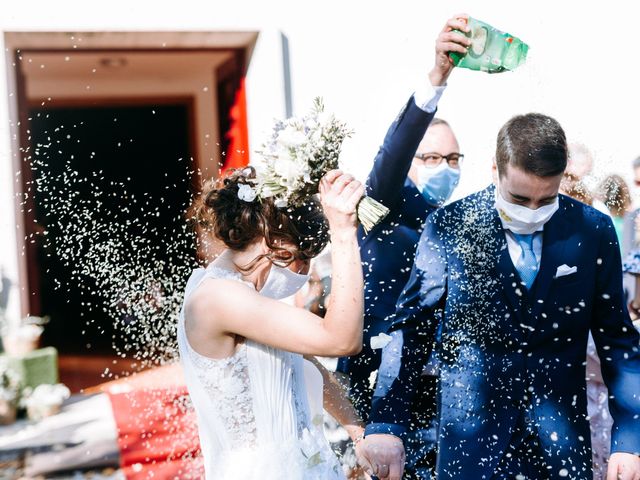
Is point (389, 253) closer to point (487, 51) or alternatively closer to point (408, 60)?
point (487, 51)

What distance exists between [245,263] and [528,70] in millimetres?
3705

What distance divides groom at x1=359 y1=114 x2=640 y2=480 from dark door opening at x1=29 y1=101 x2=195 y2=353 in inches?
111

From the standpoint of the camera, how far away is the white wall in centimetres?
557

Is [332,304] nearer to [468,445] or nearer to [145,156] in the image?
[468,445]

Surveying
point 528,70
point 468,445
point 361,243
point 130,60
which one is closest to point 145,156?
point 130,60

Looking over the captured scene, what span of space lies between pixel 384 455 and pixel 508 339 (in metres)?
0.55

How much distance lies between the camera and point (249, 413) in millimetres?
2398

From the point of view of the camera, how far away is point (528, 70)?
558 cm

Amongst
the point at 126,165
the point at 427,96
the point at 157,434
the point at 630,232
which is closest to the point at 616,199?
the point at 630,232

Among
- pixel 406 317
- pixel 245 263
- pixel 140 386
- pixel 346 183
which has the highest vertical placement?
pixel 346 183

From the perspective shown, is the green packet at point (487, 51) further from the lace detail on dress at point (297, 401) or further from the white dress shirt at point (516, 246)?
the lace detail on dress at point (297, 401)

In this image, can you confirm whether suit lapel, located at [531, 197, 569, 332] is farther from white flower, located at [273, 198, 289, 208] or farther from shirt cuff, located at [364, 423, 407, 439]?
white flower, located at [273, 198, 289, 208]

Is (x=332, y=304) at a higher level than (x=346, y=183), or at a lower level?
lower

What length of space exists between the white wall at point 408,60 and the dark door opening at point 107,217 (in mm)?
920
